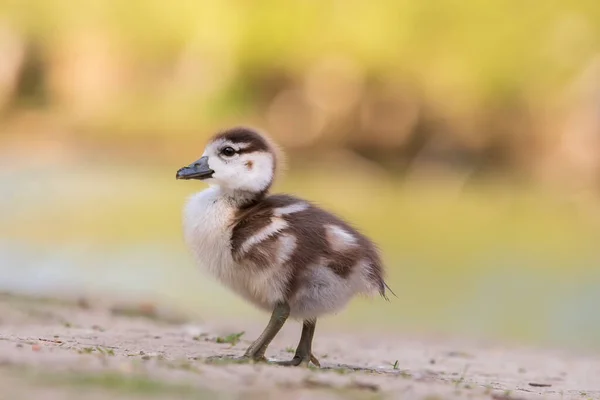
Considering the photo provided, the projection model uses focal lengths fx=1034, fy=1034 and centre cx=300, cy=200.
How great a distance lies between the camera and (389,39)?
24234 millimetres

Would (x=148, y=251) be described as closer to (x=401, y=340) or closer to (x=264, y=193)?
(x=401, y=340)

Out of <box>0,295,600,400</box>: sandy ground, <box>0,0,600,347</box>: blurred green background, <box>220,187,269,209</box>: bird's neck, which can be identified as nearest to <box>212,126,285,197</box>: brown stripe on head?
<box>220,187,269,209</box>: bird's neck

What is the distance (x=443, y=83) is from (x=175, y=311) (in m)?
15.1

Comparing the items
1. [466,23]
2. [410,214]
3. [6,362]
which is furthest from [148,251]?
[466,23]

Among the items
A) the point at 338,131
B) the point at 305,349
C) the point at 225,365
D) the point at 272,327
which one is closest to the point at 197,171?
the point at 272,327

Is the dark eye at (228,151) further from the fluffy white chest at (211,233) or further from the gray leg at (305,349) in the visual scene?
the gray leg at (305,349)

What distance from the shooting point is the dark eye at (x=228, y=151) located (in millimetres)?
5621

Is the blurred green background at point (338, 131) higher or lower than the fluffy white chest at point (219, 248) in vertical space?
higher

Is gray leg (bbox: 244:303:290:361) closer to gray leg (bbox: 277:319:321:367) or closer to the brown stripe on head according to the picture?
gray leg (bbox: 277:319:321:367)

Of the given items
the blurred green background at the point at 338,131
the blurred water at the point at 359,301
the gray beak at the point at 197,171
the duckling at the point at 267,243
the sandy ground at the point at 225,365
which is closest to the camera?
the sandy ground at the point at 225,365

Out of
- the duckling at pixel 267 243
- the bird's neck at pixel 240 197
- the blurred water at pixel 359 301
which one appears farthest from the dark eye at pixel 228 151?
the blurred water at pixel 359 301

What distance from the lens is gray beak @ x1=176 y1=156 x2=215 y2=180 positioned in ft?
18.3

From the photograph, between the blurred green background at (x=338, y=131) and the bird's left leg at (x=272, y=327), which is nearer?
the bird's left leg at (x=272, y=327)

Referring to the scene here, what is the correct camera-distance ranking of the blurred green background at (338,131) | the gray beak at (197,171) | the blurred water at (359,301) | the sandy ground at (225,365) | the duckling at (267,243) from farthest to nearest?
the blurred green background at (338,131) < the blurred water at (359,301) < the gray beak at (197,171) < the duckling at (267,243) < the sandy ground at (225,365)
